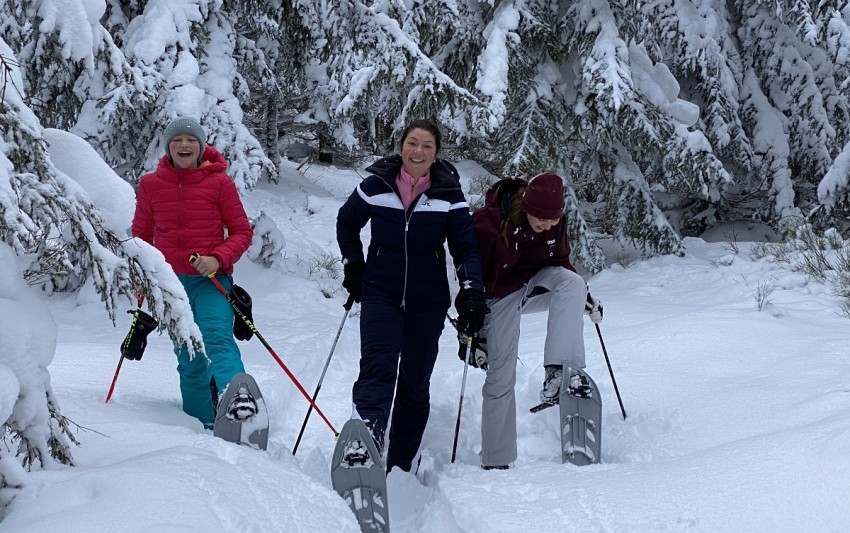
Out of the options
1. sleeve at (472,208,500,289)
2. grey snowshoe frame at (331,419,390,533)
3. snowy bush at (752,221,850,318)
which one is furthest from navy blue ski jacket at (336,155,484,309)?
snowy bush at (752,221,850,318)

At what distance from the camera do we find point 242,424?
351 centimetres

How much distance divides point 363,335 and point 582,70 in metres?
6.78

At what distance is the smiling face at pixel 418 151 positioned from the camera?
3873mm

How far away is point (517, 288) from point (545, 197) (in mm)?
702

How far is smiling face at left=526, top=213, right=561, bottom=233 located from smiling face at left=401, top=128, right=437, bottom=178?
0.75 m

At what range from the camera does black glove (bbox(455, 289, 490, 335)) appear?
3.80m

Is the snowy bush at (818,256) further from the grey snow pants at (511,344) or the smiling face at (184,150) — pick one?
the smiling face at (184,150)

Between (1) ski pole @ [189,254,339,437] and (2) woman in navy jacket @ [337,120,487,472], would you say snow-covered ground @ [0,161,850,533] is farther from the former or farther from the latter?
(2) woman in navy jacket @ [337,120,487,472]

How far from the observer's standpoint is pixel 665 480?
306cm

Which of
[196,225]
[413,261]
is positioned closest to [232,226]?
[196,225]

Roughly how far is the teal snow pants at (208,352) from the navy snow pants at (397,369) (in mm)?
908

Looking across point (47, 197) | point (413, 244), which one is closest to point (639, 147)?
point (413, 244)

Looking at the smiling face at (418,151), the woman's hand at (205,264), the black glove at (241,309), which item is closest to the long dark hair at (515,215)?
the smiling face at (418,151)

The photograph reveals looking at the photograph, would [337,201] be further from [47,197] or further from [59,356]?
[47,197]
